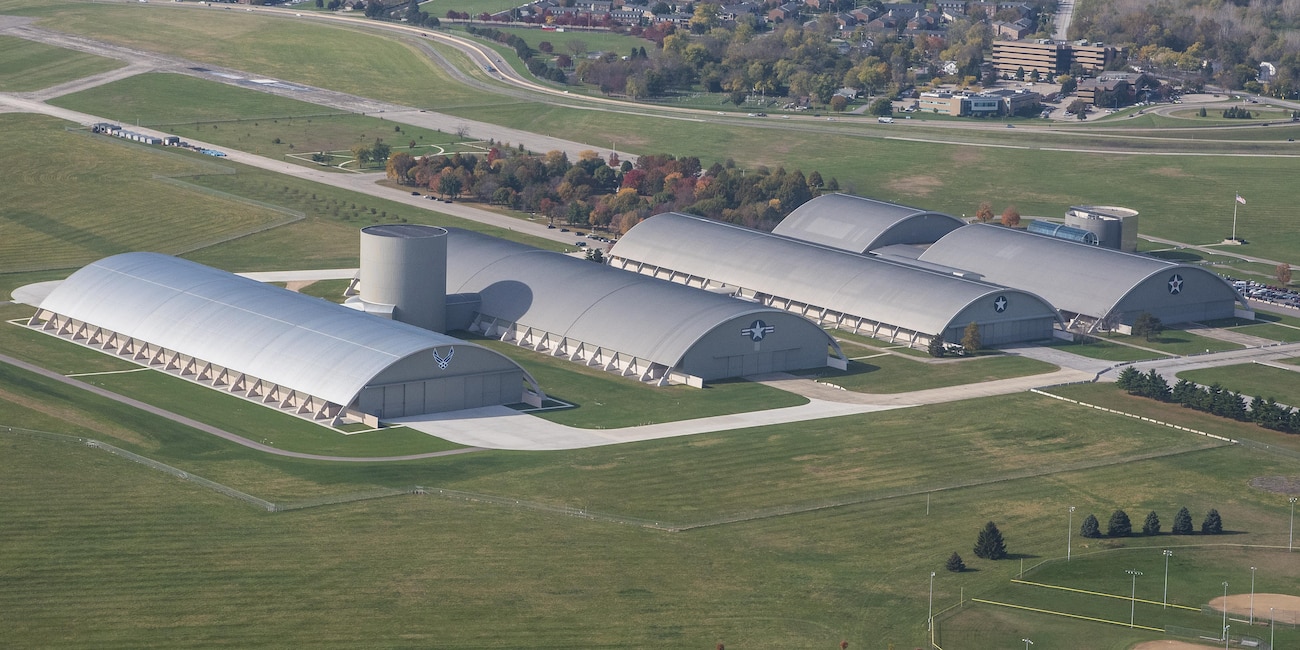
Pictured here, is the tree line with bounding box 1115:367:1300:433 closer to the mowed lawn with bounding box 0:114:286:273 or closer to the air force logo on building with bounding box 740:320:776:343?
the air force logo on building with bounding box 740:320:776:343

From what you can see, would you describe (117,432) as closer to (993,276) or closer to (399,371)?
(399,371)

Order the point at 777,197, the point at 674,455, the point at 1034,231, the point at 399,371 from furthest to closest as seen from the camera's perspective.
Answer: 1. the point at 777,197
2. the point at 1034,231
3. the point at 399,371
4. the point at 674,455

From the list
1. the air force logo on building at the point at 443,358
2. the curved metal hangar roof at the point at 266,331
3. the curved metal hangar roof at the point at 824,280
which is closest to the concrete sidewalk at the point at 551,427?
the curved metal hangar roof at the point at 266,331

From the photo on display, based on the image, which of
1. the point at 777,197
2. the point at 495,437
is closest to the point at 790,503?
the point at 495,437

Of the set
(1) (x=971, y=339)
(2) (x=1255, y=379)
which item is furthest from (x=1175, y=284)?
(1) (x=971, y=339)

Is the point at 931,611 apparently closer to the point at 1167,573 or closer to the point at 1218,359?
the point at 1167,573

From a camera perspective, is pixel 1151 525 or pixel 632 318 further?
pixel 632 318
